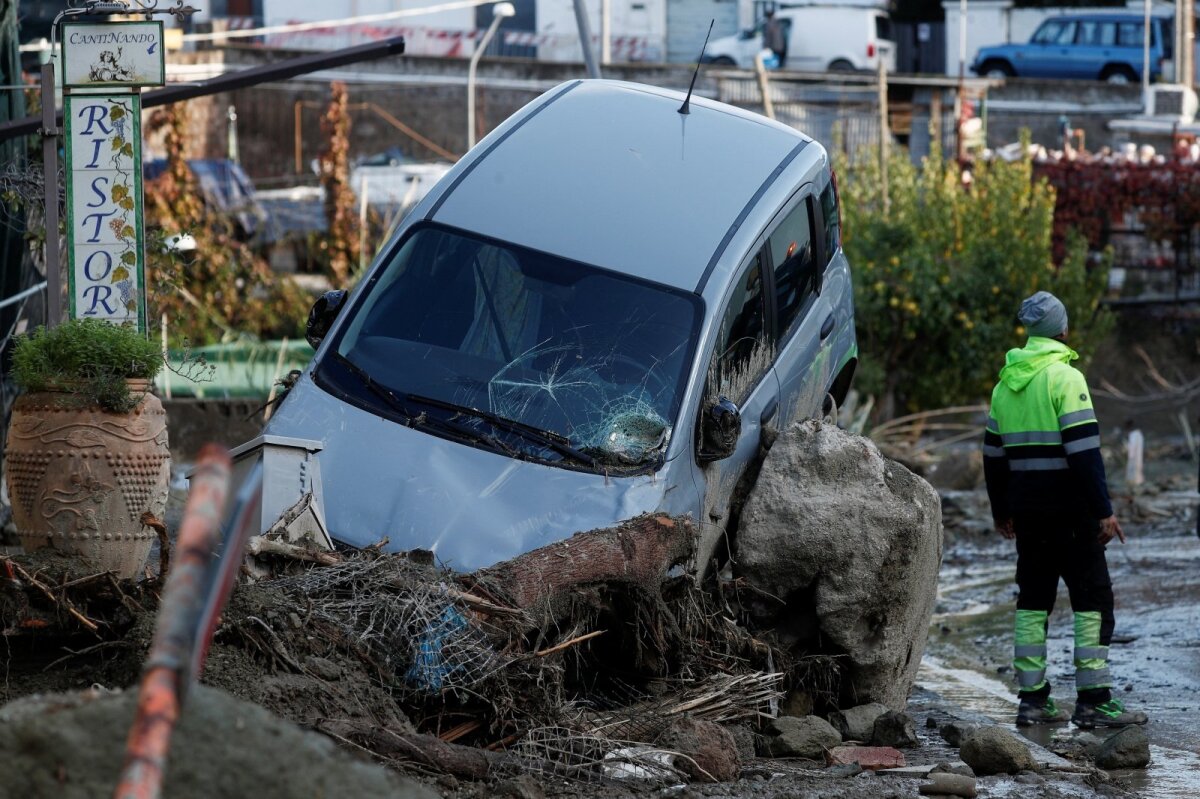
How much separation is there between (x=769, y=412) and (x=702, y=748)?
7.91ft

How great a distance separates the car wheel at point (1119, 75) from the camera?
4134 cm

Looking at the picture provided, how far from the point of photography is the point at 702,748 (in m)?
5.30

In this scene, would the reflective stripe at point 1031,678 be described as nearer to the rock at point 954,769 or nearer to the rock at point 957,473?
the rock at point 954,769

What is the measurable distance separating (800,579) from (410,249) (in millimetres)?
2240

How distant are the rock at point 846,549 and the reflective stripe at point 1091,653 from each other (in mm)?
931

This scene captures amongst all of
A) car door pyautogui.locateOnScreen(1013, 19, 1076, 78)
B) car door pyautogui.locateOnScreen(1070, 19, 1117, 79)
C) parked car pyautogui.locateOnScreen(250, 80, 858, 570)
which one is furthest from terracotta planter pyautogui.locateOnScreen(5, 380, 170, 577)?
car door pyautogui.locateOnScreen(1070, 19, 1117, 79)

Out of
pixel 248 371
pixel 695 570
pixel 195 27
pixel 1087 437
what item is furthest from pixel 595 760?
pixel 195 27

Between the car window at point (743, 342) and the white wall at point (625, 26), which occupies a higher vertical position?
the white wall at point (625, 26)

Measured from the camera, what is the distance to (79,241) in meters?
6.98

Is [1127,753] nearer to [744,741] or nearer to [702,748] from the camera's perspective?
[744,741]

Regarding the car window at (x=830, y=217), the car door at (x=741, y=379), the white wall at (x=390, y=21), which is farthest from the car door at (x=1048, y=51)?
the car door at (x=741, y=379)

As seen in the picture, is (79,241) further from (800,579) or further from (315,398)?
(800,579)

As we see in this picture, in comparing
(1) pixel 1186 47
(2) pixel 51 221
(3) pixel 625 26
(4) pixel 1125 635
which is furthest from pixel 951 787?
(3) pixel 625 26

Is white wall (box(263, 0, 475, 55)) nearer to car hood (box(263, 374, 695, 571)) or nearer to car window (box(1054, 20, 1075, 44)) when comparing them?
car window (box(1054, 20, 1075, 44))
